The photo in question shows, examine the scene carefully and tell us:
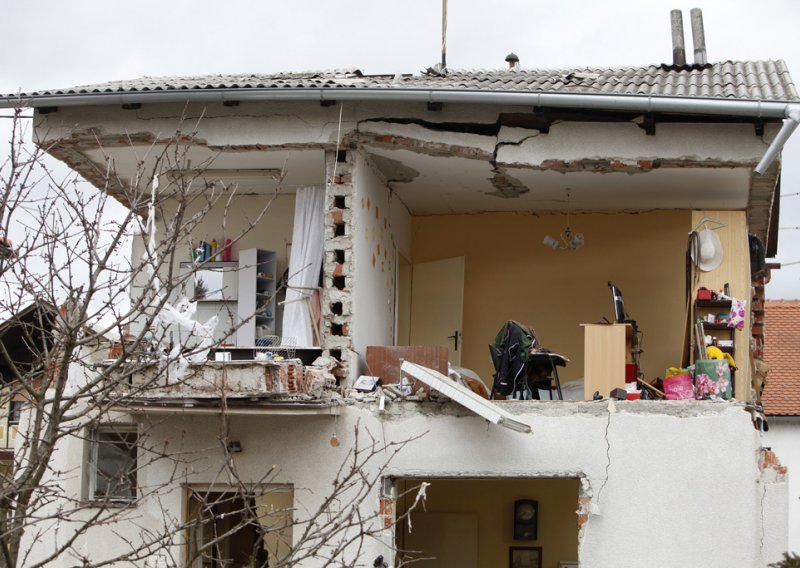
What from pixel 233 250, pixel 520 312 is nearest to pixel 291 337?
pixel 233 250

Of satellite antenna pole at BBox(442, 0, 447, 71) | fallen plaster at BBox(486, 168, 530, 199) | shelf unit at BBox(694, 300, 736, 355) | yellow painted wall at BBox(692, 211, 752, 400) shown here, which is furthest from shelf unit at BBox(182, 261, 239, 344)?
yellow painted wall at BBox(692, 211, 752, 400)

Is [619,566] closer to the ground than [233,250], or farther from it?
closer to the ground

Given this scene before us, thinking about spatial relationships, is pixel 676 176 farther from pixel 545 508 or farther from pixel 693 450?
pixel 545 508

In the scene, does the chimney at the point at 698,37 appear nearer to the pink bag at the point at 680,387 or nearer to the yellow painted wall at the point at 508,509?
the pink bag at the point at 680,387

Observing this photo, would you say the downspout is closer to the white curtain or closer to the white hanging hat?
the white hanging hat

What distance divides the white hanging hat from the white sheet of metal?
2.77 meters

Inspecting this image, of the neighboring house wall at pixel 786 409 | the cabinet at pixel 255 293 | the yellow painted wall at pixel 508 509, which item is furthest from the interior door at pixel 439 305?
the neighboring house wall at pixel 786 409

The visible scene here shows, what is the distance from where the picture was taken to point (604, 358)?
1054 cm

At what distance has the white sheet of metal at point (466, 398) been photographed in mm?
9602

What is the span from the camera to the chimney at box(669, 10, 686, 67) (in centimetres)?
1313

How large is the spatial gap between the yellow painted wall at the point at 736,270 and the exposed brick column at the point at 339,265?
11.8 ft

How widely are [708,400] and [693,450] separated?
0.49 m

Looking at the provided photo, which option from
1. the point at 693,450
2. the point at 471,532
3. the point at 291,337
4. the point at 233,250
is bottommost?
the point at 471,532

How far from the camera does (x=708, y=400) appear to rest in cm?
1009
